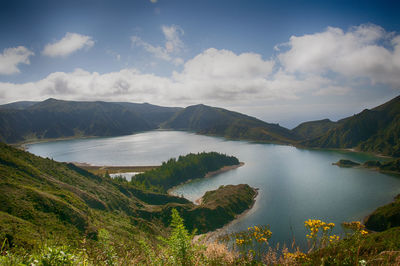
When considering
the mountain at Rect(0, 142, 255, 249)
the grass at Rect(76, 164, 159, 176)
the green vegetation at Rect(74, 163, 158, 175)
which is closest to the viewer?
the mountain at Rect(0, 142, 255, 249)

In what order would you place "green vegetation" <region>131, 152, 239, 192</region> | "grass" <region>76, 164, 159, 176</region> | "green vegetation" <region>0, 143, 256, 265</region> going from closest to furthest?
"green vegetation" <region>0, 143, 256, 265</region> < "green vegetation" <region>131, 152, 239, 192</region> < "grass" <region>76, 164, 159, 176</region>

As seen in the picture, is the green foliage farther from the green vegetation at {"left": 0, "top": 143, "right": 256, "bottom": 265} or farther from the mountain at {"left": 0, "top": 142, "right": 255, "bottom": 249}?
the mountain at {"left": 0, "top": 142, "right": 255, "bottom": 249}

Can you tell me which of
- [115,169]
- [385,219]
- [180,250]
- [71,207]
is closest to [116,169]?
[115,169]

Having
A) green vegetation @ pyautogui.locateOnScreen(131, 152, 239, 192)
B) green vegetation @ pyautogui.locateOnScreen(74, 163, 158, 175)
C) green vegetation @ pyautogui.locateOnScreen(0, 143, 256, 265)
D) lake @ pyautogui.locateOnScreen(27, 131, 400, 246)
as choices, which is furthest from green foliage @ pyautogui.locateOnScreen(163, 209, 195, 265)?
green vegetation @ pyautogui.locateOnScreen(74, 163, 158, 175)

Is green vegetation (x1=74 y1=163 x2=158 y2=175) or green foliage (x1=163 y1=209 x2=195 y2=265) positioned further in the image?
green vegetation (x1=74 y1=163 x2=158 y2=175)

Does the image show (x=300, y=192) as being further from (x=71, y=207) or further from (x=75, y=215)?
(x=71, y=207)

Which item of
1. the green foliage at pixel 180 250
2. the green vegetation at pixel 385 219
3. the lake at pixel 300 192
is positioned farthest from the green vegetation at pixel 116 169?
the green foliage at pixel 180 250

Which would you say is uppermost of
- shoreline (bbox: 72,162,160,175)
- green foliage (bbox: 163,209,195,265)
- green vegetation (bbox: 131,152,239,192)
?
green foliage (bbox: 163,209,195,265)

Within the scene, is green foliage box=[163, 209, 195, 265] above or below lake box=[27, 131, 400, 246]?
above

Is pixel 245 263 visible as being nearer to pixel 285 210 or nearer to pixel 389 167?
pixel 285 210
